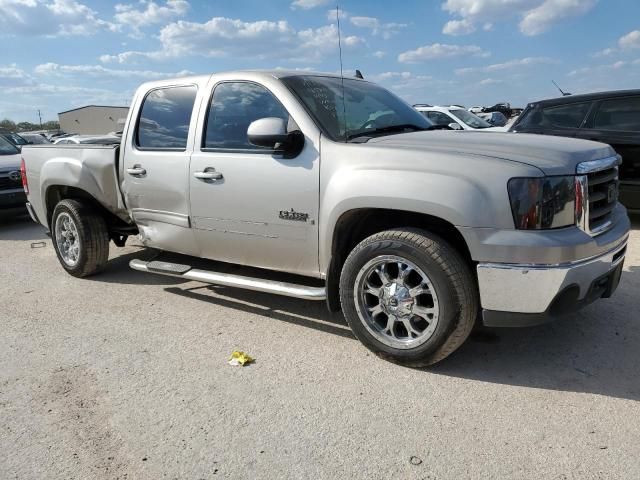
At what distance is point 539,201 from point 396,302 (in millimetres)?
1024

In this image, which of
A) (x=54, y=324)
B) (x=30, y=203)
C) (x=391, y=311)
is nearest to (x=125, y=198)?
(x=54, y=324)

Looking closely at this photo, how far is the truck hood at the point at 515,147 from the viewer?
9.72 ft

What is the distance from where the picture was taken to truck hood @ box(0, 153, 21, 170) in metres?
9.27

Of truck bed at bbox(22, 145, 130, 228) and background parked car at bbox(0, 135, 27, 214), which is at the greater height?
truck bed at bbox(22, 145, 130, 228)

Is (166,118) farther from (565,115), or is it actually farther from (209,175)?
(565,115)

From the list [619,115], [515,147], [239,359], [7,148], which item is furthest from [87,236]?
[7,148]

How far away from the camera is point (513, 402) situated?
9.70ft

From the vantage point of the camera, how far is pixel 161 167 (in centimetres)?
445

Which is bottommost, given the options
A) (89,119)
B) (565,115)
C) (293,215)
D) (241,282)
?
(241,282)

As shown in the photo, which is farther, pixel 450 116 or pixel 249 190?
pixel 450 116

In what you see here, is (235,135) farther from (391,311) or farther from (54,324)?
(54,324)

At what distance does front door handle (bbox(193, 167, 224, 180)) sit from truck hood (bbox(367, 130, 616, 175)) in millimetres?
1198

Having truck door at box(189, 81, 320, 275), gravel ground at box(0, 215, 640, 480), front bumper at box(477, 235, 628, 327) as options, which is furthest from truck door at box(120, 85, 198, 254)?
front bumper at box(477, 235, 628, 327)

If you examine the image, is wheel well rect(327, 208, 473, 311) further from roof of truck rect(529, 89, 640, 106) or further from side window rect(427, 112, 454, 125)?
side window rect(427, 112, 454, 125)
